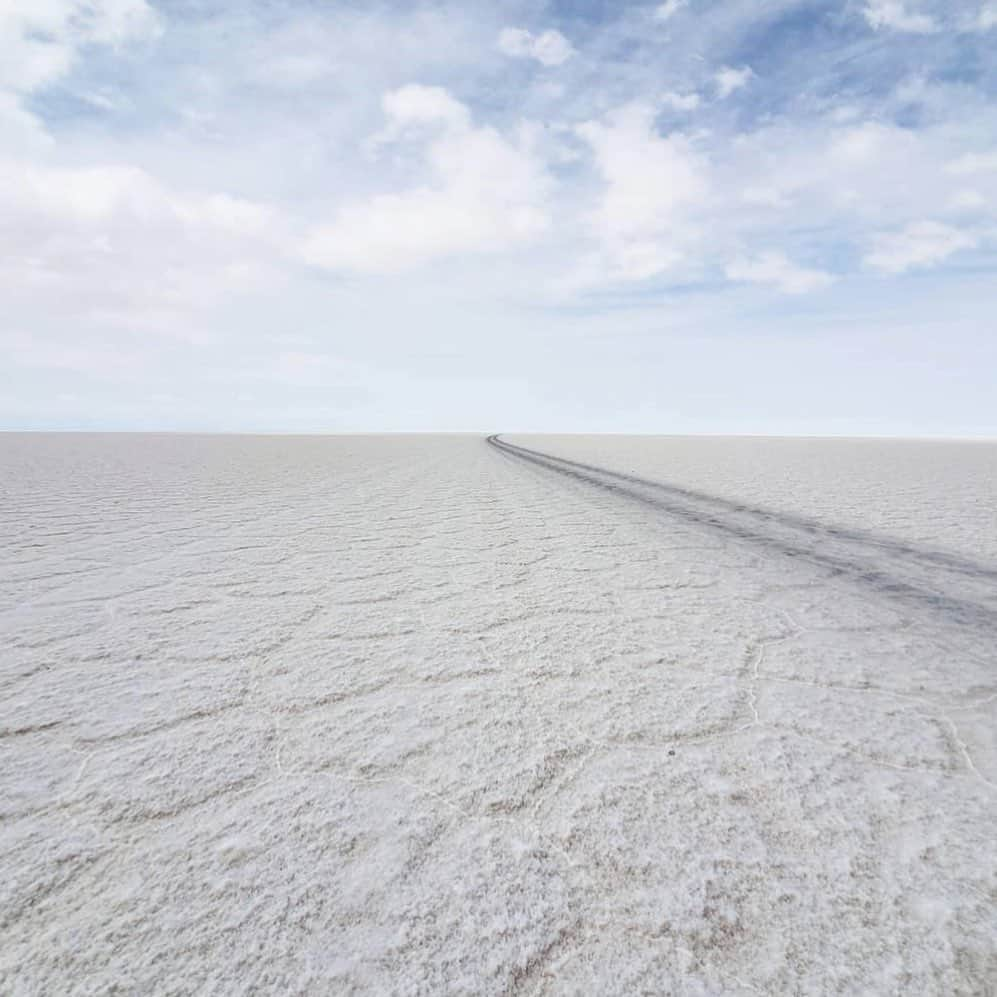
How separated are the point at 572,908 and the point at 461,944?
0.13 m

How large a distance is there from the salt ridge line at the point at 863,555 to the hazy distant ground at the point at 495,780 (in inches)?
1.2

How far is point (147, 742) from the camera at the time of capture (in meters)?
0.98

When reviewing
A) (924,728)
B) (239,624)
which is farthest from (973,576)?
(239,624)

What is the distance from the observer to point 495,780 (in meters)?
0.90

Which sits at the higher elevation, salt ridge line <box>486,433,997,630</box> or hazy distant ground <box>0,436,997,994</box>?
hazy distant ground <box>0,436,997,994</box>

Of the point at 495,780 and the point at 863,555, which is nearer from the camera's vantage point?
the point at 495,780

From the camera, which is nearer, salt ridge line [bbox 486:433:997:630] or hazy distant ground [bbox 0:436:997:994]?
hazy distant ground [bbox 0:436:997:994]

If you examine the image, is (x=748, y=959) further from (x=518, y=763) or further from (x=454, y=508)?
(x=454, y=508)

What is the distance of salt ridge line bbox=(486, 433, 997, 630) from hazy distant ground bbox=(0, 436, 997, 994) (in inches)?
1.2

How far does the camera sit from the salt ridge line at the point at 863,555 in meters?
1.87

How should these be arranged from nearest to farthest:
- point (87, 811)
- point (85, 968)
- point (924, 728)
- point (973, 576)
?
point (85, 968)
point (87, 811)
point (924, 728)
point (973, 576)

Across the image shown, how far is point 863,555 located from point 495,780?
227cm

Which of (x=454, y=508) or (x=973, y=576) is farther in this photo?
(x=454, y=508)

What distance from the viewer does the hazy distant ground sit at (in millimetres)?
602
